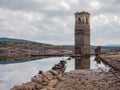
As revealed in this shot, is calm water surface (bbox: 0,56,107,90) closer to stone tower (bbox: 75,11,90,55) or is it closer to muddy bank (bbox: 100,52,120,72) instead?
muddy bank (bbox: 100,52,120,72)

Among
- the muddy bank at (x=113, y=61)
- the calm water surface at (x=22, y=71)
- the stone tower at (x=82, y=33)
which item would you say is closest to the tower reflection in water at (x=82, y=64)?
the calm water surface at (x=22, y=71)

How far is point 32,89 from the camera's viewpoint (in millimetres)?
16453

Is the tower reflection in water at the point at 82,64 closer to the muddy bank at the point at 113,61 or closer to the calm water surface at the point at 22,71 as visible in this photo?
the calm water surface at the point at 22,71

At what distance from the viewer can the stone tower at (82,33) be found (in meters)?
78.9

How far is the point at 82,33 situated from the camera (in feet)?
264

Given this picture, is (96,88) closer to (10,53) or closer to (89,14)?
(89,14)

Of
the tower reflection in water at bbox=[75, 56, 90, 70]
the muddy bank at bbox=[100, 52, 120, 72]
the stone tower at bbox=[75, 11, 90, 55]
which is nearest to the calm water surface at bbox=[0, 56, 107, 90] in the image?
the tower reflection in water at bbox=[75, 56, 90, 70]

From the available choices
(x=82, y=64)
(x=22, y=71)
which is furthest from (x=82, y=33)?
(x=22, y=71)

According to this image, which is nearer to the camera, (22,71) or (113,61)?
(113,61)

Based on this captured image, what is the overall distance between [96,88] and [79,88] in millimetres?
924

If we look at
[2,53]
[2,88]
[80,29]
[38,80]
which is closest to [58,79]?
[38,80]

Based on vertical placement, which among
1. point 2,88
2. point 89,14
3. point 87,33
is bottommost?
point 2,88

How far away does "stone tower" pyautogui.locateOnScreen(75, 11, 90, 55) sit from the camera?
7888cm

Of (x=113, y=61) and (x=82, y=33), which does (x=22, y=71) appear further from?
(x=82, y=33)
